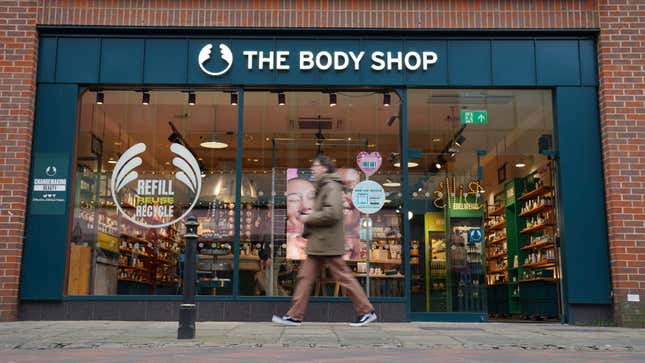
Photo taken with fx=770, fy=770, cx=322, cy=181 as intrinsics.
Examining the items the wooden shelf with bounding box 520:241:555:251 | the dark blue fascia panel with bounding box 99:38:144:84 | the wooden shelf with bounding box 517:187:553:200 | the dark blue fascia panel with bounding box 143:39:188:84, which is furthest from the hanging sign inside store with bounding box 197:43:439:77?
the wooden shelf with bounding box 520:241:555:251

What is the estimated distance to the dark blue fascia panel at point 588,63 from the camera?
1041cm

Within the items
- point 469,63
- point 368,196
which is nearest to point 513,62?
point 469,63

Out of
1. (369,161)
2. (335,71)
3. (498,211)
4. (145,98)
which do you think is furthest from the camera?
(498,211)

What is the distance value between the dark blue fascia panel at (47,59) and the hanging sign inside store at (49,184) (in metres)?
1.07

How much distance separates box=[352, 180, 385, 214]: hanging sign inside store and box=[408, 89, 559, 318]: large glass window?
1.60 ft

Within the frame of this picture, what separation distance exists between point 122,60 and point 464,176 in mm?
5218

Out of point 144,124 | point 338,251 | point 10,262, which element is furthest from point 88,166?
point 338,251

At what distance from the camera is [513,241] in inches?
591

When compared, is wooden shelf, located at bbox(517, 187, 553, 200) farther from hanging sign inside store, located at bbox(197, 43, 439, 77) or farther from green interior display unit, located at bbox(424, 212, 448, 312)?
hanging sign inside store, located at bbox(197, 43, 439, 77)

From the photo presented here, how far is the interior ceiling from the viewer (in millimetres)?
10516

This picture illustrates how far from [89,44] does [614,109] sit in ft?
23.2

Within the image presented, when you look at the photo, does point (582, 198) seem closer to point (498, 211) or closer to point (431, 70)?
point (431, 70)

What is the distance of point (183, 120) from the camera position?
10.7m

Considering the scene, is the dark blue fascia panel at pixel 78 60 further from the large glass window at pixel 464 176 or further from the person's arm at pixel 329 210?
the large glass window at pixel 464 176
